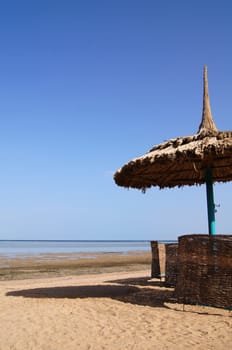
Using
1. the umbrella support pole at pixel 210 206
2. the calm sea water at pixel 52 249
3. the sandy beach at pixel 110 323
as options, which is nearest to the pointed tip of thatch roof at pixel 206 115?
the umbrella support pole at pixel 210 206

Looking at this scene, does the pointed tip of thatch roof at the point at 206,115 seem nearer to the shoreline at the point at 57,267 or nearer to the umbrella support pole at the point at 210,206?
the umbrella support pole at the point at 210,206

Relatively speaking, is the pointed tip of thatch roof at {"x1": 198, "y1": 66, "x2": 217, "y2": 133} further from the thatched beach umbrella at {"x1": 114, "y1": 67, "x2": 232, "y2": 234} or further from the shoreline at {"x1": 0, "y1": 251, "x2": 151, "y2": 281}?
the shoreline at {"x1": 0, "y1": 251, "x2": 151, "y2": 281}

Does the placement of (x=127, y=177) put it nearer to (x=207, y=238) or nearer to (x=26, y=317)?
(x=207, y=238)

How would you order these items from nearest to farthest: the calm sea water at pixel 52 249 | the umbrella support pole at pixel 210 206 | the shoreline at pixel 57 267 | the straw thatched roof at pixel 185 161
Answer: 1. the straw thatched roof at pixel 185 161
2. the umbrella support pole at pixel 210 206
3. the shoreline at pixel 57 267
4. the calm sea water at pixel 52 249

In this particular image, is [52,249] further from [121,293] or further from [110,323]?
[110,323]

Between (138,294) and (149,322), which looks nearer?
(149,322)

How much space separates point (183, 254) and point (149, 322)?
142 cm

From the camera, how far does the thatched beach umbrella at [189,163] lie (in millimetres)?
6727

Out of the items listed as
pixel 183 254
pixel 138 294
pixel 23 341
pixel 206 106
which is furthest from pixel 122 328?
pixel 206 106

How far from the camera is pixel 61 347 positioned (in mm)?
4645

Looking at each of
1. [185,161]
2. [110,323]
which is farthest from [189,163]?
[110,323]

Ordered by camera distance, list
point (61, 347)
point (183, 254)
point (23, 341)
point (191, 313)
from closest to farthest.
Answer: point (61, 347) < point (23, 341) < point (191, 313) < point (183, 254)

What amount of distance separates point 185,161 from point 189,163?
39 cm

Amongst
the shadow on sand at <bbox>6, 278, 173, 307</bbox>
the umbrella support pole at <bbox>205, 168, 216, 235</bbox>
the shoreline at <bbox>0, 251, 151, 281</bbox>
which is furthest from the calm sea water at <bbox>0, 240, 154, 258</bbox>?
the umbrella support pole at <bbox>205, 168, 216, 235</bbox>
